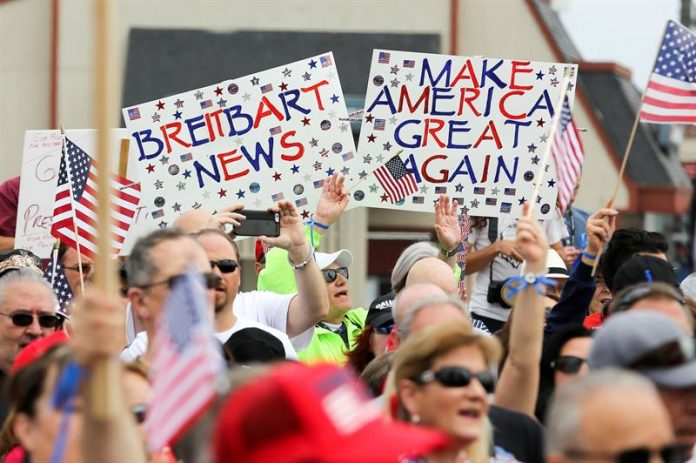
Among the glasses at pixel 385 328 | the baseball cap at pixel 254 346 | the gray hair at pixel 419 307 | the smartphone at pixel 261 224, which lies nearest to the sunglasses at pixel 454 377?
the gray hair at pixel 419 307

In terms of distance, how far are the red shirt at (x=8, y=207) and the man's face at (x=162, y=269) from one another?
182 inches

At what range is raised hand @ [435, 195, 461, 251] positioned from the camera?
895 cm

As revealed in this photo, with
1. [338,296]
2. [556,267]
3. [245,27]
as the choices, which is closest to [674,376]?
[338,296]

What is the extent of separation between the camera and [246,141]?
955 cm

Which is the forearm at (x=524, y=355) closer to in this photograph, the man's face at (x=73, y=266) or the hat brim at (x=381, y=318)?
the hat brim at (x=381, y=318)

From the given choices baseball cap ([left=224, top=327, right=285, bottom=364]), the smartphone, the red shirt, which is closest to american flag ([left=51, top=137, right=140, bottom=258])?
the red shirt

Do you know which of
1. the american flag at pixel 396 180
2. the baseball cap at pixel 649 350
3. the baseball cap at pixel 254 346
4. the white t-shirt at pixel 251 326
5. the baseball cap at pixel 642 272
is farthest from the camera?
the american flag at pixel 396 180

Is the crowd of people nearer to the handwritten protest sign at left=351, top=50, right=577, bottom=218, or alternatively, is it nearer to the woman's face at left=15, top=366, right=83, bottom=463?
the woman's face at left=15, top=366, right=83, bottom=463

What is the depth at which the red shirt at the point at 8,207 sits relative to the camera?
32.8ft

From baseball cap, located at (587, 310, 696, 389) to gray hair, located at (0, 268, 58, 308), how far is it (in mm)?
3296

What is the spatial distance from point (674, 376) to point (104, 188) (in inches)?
72.6

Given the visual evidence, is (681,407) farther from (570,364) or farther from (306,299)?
(306,299)

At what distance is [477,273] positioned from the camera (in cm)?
1045

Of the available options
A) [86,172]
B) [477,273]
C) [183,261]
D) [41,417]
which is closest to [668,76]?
[477,273]
